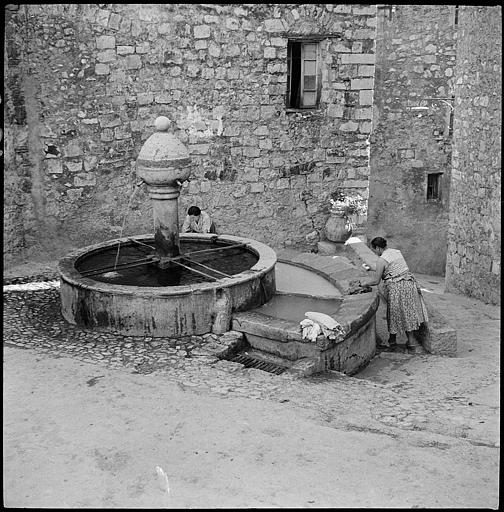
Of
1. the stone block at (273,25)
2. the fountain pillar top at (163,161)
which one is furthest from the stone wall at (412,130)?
the fountain pillar top at (163,161)

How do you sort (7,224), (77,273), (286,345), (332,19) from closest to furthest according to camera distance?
(286,345), (77,273), (7,224), (332,19)

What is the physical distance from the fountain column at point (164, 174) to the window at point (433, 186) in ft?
30.5

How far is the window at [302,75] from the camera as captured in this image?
10.5m

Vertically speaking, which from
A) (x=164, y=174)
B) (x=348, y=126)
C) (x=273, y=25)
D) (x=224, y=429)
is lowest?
(x=224, y=429)

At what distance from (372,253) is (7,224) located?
5.07m

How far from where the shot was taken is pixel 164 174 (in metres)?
7.02

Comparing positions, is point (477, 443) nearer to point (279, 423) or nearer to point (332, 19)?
point (279, 423)

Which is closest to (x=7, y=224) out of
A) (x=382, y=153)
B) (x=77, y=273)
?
(x=77, y=273)

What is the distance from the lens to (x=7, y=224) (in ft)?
31.4

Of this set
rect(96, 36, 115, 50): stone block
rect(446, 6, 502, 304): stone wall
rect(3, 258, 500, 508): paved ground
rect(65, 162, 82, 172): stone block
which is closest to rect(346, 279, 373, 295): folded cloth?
rect(3, 258, 500, 508): paved ground

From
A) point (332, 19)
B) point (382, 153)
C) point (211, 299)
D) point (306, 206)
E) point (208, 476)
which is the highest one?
point (332, 19)

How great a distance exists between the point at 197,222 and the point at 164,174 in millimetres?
2168

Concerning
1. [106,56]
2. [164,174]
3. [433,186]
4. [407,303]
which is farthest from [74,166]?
[433,186]

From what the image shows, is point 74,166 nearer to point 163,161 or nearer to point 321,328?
point 163,161
